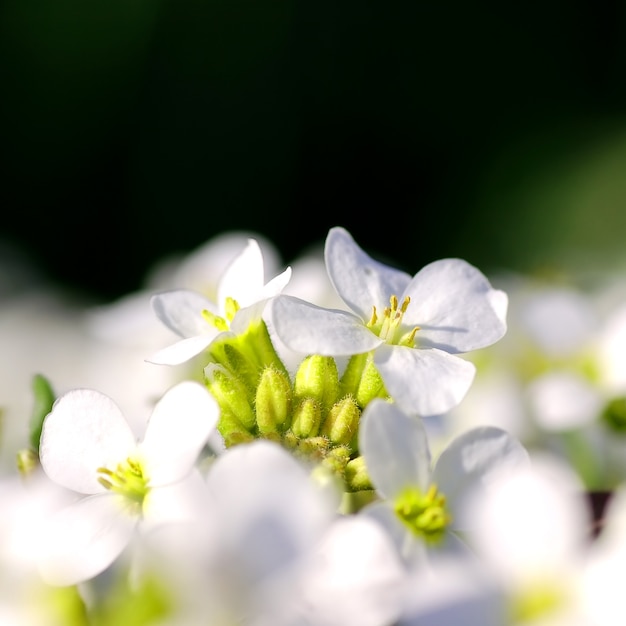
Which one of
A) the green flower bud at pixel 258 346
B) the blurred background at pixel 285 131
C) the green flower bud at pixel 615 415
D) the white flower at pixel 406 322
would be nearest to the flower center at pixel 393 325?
the white flower at pixel 406 322

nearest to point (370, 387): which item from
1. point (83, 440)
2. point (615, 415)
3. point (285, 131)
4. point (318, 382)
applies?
point (318, 382)

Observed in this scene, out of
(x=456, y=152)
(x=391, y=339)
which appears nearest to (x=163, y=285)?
(x=391, y=339)

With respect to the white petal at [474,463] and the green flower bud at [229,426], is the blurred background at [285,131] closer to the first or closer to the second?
the green flower bud at [229,426]

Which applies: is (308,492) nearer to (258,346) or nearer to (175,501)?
(175,501)

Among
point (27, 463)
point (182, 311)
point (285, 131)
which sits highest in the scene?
Result: point (182, 311)

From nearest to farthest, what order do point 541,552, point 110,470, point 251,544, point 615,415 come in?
point 251,544 → point 541,552 → point 110,470 → point 615,415

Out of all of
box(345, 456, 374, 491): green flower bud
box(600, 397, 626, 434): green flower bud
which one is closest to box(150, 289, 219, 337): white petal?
box(345, 456, 374, 491): green flower bud

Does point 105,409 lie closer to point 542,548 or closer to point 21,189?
point 542,548

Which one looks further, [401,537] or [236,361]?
[236,361]
